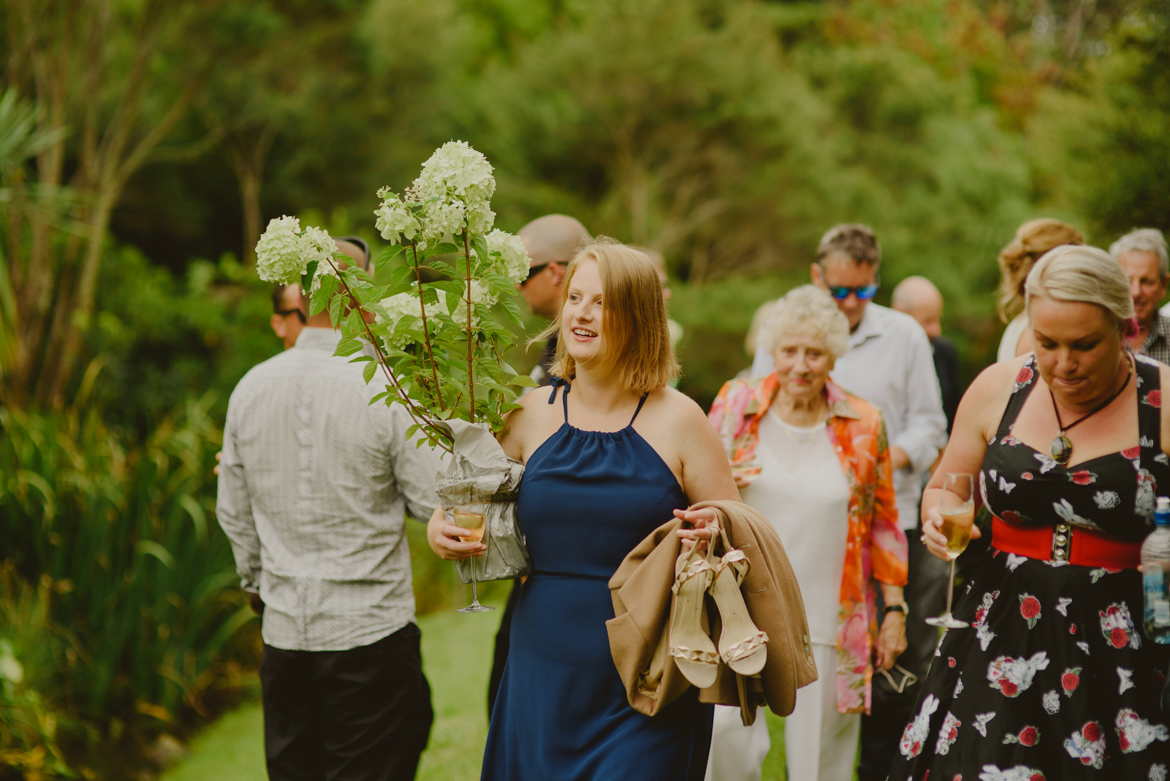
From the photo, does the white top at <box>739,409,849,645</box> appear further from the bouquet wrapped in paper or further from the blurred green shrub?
the blurred green shrub

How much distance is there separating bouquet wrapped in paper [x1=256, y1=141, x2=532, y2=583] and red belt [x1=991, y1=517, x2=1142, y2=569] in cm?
139

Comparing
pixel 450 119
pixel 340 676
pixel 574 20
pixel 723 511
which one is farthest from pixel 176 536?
pixel 574 20

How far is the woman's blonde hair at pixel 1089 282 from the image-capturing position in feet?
8.05

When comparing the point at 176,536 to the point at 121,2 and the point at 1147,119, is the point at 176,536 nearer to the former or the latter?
the point at 121,2

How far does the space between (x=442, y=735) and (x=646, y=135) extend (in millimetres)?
20748

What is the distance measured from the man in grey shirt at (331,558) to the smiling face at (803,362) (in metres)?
Answer: 1.44

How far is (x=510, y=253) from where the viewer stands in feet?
8.79

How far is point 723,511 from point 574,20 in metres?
29.4

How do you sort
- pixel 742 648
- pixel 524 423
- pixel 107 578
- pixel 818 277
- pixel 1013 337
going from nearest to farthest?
pixel 742 648
pixel 524 423
pixel 1013 337
pixel 818 277
pixel 107 578

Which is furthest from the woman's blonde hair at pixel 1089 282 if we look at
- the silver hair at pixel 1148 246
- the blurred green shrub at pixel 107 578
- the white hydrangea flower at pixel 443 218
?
the blurred green shrub at pixel 107 578

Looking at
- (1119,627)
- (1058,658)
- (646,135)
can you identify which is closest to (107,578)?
(1058,658)

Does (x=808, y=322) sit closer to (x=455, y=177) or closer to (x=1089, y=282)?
(x=1089, y=282)

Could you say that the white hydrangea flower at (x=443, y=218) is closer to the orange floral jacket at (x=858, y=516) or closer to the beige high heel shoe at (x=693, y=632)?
the beige high heel shoe at (x=693, y=632)

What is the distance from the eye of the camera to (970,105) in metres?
28.7
